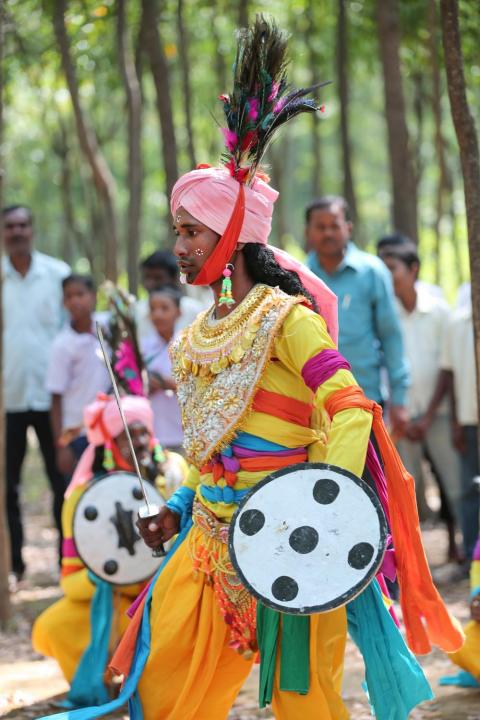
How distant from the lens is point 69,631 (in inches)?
235

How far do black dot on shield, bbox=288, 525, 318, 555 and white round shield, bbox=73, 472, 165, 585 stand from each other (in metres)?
2.09

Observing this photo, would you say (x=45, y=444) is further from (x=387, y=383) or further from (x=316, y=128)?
(x=316, y=128)

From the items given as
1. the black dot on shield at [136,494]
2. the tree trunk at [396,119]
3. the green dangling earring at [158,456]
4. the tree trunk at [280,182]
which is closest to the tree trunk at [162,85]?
the tree trunk at [396,119]

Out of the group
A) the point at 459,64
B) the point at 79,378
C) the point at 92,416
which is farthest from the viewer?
the point at 79,378

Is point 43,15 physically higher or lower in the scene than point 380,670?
higher

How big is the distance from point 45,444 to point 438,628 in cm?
563

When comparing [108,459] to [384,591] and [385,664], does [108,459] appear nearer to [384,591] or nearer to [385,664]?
[384,591]

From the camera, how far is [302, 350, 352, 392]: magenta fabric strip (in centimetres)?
377

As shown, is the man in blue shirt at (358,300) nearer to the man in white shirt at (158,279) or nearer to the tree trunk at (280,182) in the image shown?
the man in white shirt at (158,279)

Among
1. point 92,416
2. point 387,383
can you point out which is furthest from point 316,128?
point 92,416

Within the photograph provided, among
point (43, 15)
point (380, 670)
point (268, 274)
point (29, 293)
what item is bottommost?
point (380, 670)

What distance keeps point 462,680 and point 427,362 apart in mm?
3408

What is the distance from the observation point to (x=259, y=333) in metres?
4.02

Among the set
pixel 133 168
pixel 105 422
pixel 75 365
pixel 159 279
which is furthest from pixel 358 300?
pixel 133 168
